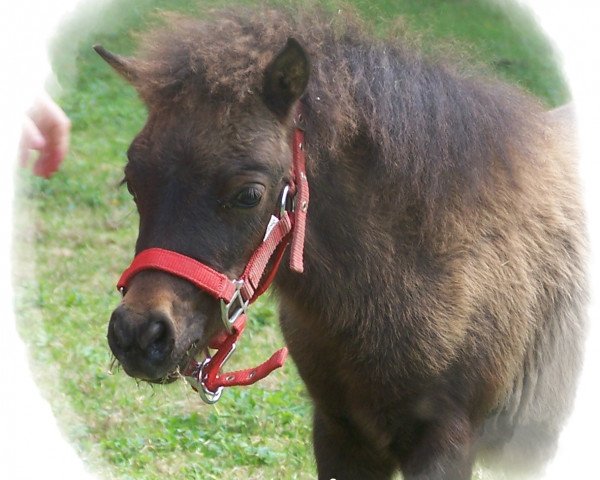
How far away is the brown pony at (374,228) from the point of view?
3.69 meters

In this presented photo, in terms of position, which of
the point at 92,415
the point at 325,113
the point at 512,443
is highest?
the point at 325,113

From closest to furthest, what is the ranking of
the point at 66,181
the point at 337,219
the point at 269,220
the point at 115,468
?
the point at 269,220
the point at 337,219
the point at 115,468
the point at 66,181

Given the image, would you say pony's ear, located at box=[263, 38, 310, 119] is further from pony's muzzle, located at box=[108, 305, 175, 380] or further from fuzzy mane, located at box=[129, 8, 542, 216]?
pony's muzzle, located at box=[108, 305, 175, 380]

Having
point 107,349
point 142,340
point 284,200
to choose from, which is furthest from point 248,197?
point 107,349

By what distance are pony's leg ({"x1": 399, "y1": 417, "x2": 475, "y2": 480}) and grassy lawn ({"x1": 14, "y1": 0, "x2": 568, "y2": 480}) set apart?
1.07 meters

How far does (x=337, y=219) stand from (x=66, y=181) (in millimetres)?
6945

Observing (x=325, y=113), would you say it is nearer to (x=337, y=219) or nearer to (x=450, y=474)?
(x=337, y=219)

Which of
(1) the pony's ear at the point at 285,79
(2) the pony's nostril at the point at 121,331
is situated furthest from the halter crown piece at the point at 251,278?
(2) the pony's nostril at the point at 121,331

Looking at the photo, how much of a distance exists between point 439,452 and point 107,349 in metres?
3.57

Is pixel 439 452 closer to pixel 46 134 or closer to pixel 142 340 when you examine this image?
pixel 142 340

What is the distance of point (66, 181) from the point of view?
10555 mm

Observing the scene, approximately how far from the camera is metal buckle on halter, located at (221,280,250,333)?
372 centimetres

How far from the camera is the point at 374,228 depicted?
4.20 m

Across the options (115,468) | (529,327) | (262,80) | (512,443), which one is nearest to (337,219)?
(262,80)
